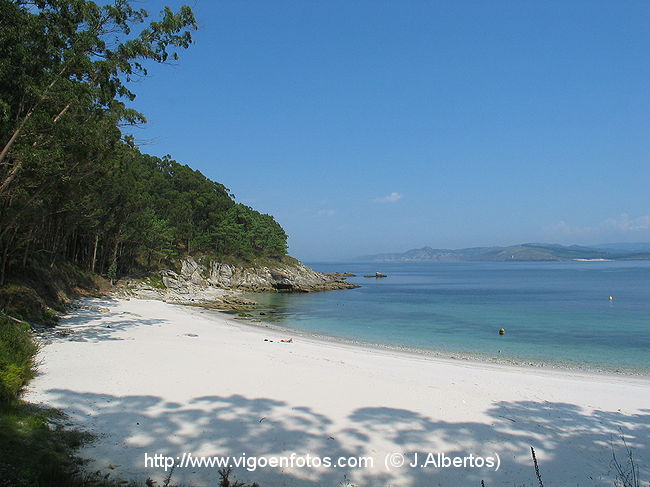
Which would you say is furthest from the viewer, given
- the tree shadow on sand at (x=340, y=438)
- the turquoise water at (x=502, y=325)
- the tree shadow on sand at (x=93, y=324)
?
the turquoise water at (x=502, y=325)

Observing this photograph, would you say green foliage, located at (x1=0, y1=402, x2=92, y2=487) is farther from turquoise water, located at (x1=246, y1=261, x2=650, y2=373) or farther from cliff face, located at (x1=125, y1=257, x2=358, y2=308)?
cliff face, located at (x1=125, y1=257, x2=358, y2=308)

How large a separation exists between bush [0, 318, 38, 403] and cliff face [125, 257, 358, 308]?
2931 centimetres

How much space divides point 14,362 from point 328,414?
19.5ft

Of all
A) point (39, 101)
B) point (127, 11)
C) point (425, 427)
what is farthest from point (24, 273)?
point (425, 427)

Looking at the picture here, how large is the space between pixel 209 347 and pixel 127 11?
441 inches

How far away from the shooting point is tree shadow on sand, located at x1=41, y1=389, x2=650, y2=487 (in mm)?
5785

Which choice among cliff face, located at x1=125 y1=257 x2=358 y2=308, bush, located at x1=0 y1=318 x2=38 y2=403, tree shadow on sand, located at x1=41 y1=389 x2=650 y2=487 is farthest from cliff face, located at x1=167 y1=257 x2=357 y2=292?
tree shadow on sand, located at x1=41 y1=389 x2=650 y2=487

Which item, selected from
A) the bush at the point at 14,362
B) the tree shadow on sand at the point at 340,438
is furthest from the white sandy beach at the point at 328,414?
the bush at the point at 14,362

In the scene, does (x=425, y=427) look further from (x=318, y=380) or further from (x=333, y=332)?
(x=333, y=332)

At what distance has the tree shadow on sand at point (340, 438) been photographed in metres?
5.79

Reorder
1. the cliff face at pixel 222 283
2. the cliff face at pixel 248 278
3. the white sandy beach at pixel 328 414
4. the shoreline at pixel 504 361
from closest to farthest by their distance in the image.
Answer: the white sandy beach at pixel 328 414 < the shoreline at pixel 504 361 < the cliff face at pixel 222 283 < the cliff face at pixel 248 278

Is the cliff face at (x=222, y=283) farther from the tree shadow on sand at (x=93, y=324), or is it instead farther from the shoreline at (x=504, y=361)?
the shoreline at (x=504, y=361)

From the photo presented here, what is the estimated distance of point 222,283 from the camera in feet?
198

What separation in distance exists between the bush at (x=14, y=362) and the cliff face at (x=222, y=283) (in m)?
29.3
